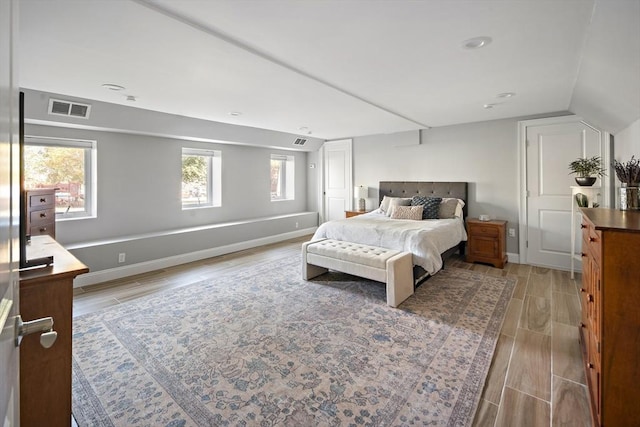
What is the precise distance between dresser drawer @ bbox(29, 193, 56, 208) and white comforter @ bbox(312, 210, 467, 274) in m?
3.07

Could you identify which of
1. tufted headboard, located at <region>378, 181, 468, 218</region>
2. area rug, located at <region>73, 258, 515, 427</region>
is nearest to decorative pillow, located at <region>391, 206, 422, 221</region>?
tufted headboard, located at <region>378, 181, 468, 218</region>

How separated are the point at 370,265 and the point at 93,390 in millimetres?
2511

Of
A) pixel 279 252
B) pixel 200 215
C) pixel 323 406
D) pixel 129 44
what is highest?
pixel 129 44

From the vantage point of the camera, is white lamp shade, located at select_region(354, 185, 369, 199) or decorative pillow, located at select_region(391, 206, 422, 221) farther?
white lamp shade, located at select_region(354, 185, 369, 199)

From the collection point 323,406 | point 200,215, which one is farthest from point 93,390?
point 200,215

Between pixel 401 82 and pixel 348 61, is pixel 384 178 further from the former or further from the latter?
pixel 348 61

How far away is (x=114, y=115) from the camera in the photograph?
147 inches

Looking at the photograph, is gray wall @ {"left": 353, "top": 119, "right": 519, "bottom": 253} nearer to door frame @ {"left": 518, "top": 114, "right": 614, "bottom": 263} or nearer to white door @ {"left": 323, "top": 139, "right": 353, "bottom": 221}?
door frame @ {"left": 518, "top": 114, "right": 614, "bottom": 263}

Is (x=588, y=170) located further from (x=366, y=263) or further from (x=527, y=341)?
(x=366, y=263)

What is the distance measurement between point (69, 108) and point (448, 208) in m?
5.14

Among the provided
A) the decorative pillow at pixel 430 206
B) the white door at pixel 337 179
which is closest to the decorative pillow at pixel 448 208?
→ the decorative pillow at pixel 430 206

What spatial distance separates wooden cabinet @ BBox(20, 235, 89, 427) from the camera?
4.29 feet

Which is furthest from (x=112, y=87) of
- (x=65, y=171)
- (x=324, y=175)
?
(x=324, y=175)

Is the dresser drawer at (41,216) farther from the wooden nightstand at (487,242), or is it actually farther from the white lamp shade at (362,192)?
the wooden nightstand at (487,242)
